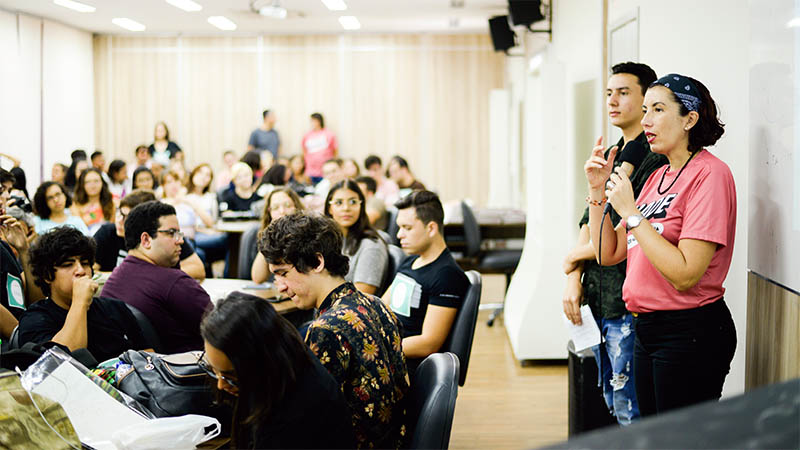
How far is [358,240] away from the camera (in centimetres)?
416

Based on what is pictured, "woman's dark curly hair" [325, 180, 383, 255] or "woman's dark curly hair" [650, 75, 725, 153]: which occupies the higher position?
"woman's dark curly hair" [650, 75, 725, 153]

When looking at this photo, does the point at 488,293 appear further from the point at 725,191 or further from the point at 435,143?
the point at 725,191

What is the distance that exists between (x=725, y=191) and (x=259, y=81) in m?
11.7

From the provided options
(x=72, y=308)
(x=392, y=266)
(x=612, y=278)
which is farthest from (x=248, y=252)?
(x=612, y=278)

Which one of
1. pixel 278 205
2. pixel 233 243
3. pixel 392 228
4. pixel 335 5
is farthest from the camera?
pixel 335 5

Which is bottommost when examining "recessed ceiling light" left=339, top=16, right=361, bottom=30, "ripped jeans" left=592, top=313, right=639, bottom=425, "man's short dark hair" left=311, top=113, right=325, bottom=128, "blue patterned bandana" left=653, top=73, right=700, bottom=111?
"ripped jeans" left=592, top=313, right=639, bottom=425

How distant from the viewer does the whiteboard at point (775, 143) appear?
2.07 meters

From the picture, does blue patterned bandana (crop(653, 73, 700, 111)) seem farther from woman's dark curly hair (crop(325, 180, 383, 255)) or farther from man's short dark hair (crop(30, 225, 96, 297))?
woman's dark curly hair (crop(325, 180, 383, 255))

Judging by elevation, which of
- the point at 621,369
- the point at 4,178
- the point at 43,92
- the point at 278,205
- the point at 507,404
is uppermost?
the point at 43,92

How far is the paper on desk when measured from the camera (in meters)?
2.89

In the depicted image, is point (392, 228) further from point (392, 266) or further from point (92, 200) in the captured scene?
point (92, 200)

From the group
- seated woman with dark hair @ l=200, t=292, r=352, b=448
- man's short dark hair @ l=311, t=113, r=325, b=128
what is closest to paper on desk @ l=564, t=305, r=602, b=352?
seated woman with dark hair @ l=200, t=292, r=352, b=448

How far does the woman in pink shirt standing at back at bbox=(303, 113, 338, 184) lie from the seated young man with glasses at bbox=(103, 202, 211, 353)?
9369 millimetres

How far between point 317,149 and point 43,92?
13.8 feet
